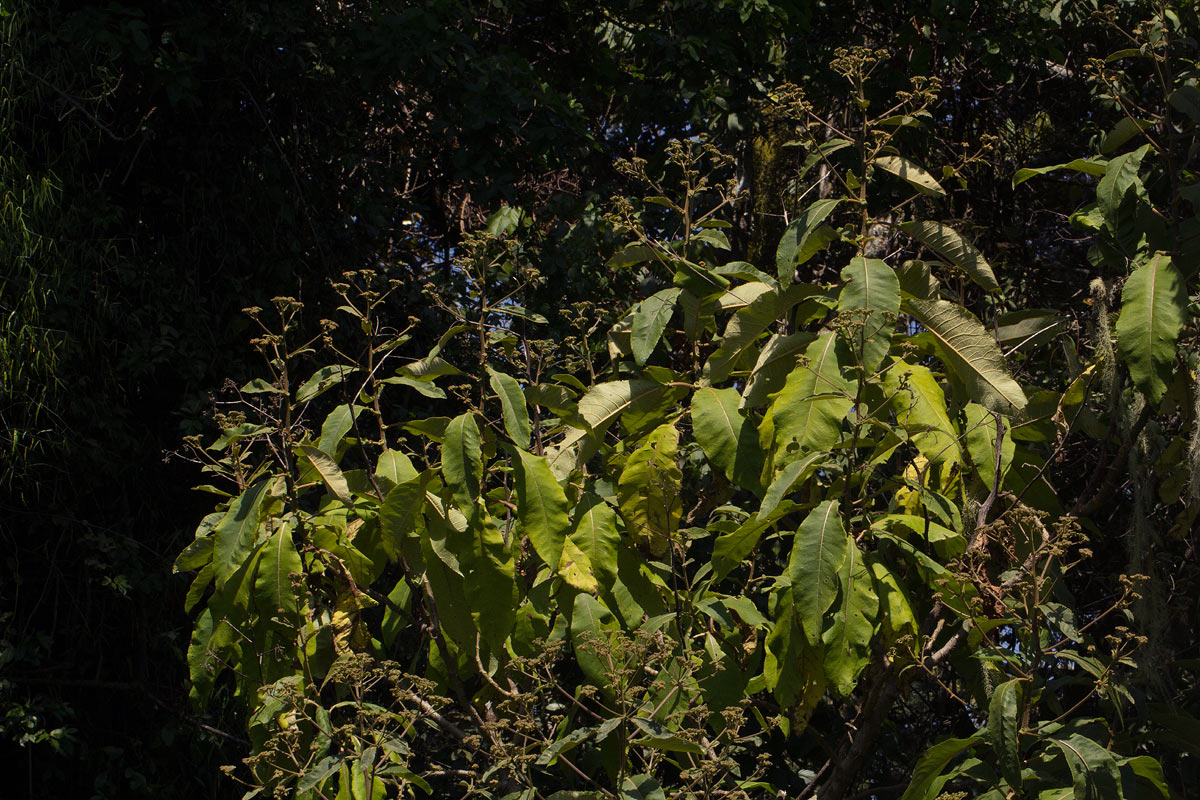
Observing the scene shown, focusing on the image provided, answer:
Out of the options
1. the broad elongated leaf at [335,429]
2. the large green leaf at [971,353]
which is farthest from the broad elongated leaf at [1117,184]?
the broad elongated leaf at [335,429]

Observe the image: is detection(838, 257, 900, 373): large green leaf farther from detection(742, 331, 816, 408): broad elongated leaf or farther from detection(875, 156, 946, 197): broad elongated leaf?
detection(875, 156, 946, 197): broad elongated leaf

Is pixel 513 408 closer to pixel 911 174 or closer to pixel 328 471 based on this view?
pixel 328 471

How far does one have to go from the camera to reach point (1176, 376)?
5.86ft

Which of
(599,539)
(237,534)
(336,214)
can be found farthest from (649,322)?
(336,214)

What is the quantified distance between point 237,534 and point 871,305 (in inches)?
37.7

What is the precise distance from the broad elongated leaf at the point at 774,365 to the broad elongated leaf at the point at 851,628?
324mm

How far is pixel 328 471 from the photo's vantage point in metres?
1.66

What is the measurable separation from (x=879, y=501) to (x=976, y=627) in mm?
1796

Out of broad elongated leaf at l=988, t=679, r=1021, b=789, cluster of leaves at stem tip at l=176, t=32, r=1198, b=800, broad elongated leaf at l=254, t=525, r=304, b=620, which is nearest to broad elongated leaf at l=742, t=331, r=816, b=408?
cluster of leaves at stem tip at l=176, t=32, r=1198, b=800

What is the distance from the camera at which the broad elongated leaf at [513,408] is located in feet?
5.16

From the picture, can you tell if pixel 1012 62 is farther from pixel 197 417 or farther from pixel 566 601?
pixel 566 601

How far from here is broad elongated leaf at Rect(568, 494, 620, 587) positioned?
5.31 ft

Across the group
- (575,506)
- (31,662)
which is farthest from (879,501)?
(31,662)

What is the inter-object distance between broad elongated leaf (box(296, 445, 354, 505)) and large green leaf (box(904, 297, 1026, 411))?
2.91ft
